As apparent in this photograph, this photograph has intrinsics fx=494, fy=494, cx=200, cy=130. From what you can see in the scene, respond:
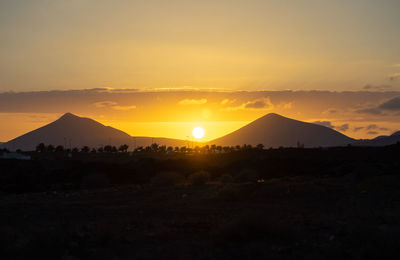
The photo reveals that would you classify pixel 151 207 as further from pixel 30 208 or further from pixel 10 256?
pixel 10 256

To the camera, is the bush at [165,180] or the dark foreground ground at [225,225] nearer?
the dark foreground ground at [225,225]

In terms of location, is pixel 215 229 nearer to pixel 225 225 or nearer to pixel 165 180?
pixel 225 225

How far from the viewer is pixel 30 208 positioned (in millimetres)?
28469

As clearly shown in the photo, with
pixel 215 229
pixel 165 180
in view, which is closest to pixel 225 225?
pixel 215 229

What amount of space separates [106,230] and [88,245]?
0.92m

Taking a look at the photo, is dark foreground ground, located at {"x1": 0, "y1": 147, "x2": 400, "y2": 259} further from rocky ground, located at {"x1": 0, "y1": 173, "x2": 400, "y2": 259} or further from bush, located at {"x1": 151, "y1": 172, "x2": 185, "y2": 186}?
bush, located at {"x1": 151, "y1": 172, "x2": 185, "y2": 186}

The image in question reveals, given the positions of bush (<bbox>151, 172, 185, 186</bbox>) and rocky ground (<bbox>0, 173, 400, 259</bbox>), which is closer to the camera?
rocky ground (<bbox>0, 173, 400, 259</bbox>)

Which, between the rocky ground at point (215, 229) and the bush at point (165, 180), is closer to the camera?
the rocky ground at point (215, 229)

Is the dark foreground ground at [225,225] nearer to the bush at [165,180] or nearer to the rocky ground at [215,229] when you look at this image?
the rocky ground at [215,229]

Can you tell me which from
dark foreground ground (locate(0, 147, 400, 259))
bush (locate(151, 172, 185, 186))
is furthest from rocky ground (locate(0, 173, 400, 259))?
bush (locate(151, 172, 185, 186))

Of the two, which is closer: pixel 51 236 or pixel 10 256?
pixel 10 256

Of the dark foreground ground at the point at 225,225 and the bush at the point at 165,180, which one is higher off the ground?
the bush at the point at 165,180

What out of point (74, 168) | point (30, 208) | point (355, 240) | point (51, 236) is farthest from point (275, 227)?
point (74, 168)

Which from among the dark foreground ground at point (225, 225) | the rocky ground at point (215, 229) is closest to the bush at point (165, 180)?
the dark foreground ground at point (225, 225)
